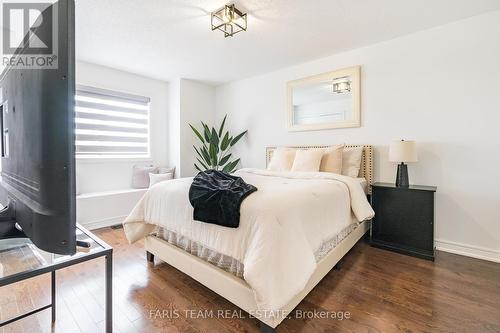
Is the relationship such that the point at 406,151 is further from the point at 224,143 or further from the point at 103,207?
the point at 103,207

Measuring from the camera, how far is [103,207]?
327cm

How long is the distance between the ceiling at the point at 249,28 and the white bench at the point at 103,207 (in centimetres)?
189

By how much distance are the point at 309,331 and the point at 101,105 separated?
3874 mm

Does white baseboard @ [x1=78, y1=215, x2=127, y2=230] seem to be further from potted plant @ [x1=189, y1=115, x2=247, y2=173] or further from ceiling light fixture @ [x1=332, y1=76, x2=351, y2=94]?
ceiling light fixture @ [x1=332, y1=76, x2=351, y2=94]

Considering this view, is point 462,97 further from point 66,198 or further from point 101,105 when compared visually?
point 101,105

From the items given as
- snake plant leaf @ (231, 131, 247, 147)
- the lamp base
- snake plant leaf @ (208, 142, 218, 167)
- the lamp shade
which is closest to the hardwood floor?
the lamp base

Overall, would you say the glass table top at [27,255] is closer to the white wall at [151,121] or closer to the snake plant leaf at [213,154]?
the white wall at [151,121]

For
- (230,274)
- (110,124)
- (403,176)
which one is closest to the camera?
(230,274)

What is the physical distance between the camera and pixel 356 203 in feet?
7.15

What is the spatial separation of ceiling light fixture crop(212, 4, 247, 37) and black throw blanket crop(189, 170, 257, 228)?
1581 millimetres

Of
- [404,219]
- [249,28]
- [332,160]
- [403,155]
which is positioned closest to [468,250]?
[404,219]

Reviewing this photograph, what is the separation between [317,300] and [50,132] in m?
1.77

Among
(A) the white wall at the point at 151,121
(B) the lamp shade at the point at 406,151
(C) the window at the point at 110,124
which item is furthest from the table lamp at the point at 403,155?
(C) the window at the point at 110,124

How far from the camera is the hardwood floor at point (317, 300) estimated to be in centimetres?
140
